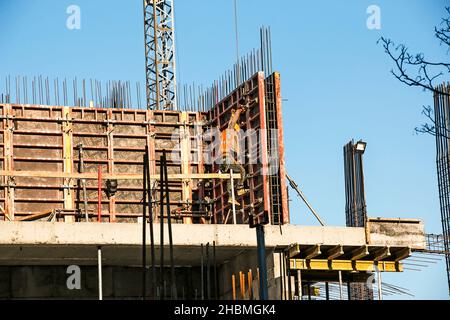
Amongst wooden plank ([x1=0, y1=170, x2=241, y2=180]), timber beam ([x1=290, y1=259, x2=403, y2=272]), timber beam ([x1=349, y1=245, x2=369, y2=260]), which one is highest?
wooden plank ([x1=0, y1=170, x2=241, y2=180])

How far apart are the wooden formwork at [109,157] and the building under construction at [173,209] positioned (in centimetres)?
5

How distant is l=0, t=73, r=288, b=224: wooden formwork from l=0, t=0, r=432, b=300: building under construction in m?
0.05

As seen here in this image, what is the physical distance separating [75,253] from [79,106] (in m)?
7.71

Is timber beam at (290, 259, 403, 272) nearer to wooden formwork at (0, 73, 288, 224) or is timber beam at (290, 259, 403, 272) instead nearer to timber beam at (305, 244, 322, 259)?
timber beam at (305, 244, 322, 259)

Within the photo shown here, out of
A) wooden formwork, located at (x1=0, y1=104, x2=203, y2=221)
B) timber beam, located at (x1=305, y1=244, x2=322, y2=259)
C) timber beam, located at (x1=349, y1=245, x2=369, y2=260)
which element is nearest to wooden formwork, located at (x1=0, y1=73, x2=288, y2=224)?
wooden formwork, located at (x1=0, y1=104, x2=203, y2=221)

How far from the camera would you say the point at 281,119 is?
3394 cm

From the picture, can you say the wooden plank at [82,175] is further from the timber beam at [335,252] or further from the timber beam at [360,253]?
the timber beam at [360,253]

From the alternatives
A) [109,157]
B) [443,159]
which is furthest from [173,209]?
[443,159]

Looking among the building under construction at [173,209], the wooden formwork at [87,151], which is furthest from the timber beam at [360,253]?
the wooden formwork at [87,151]

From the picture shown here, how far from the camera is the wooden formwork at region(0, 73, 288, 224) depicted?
119 feet

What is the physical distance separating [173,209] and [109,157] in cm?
292

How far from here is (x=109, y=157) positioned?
3759cm

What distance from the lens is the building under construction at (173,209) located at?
32.0 m
